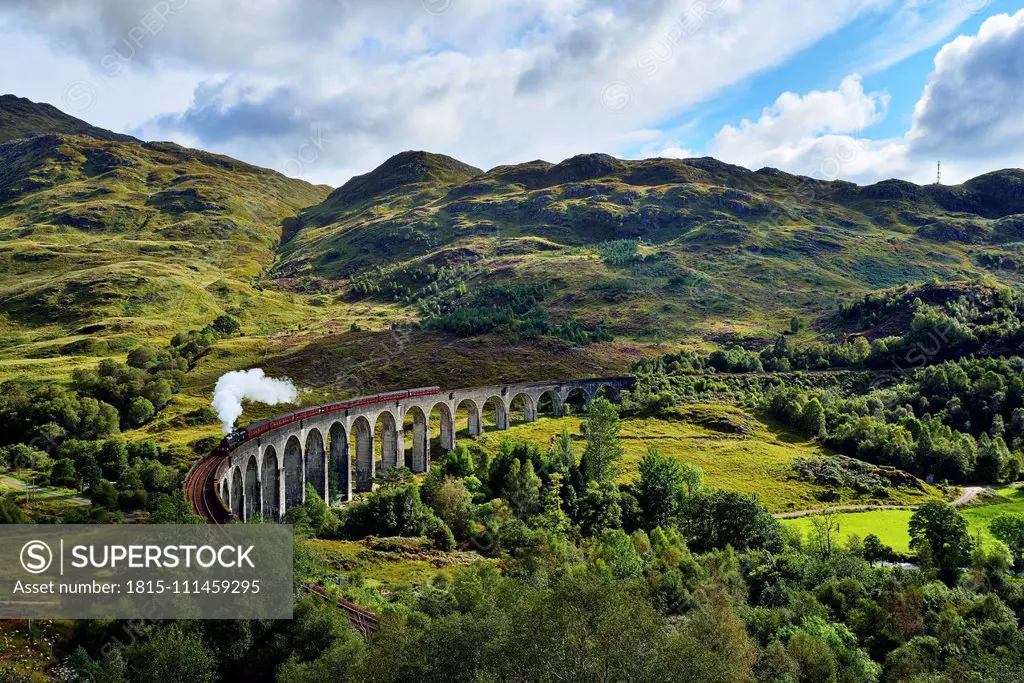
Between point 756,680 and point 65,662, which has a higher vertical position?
point 65,662

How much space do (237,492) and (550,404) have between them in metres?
68.6

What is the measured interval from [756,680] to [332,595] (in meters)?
21.7

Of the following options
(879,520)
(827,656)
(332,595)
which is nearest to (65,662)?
(332,595)

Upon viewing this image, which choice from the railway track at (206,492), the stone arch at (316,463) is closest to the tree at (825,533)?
the railway track at (206,492)

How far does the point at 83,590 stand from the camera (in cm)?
3506

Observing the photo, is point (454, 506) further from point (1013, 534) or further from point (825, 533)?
point (1013, 534)

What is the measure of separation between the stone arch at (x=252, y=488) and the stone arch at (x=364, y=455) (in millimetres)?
17423

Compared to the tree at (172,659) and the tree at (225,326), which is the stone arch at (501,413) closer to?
the tree at (172,659)

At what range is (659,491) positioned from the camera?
66.6 metres

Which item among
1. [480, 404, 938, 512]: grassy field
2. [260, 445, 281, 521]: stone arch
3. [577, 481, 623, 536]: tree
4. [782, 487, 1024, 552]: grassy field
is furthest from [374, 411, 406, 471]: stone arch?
[782, 487, 1024, 552]: grassy field

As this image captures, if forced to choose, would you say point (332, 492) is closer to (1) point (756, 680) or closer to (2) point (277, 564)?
(2) point (277, 564)

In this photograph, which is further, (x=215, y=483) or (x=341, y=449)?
(x=341, y=449)

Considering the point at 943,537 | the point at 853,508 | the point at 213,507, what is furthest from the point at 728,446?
Answer: the point at 213,507

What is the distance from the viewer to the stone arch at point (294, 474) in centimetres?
6234
